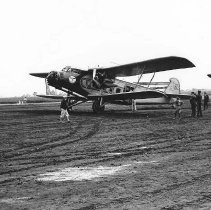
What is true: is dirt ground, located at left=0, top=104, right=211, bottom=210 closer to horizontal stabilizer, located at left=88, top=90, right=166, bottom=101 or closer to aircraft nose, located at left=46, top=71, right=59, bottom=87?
horizontal stabilizer, located at left=88, top=90, right=166, bottom=101

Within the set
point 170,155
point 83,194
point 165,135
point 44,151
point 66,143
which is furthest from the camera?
point 165,135

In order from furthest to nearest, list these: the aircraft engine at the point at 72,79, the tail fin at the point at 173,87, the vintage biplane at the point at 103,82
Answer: the tail fin at the point at 173,87, the aircraft engine at the point at 72,79, the vintage biplane at the point at 103,82

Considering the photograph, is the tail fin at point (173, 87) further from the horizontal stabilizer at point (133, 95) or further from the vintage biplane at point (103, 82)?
the horizontal stabilizer at point (133, 95)

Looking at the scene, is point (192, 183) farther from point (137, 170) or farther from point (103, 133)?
point (103, 133)

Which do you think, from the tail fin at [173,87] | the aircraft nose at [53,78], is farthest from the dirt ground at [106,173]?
the tail fin at [173,87]

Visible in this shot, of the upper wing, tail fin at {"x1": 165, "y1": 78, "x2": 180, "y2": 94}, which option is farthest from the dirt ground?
tail fin at {"x1": 165, "y1": 78, "x2": 180, "y2": 94}

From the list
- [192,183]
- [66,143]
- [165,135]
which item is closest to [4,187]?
[192,183]

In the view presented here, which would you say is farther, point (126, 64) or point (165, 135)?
point (126, 64)

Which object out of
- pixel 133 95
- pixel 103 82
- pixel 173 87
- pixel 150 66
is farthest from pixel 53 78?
pixel 173 87

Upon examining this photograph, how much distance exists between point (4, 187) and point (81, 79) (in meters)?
19.2

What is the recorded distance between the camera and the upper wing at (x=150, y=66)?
71.5ft

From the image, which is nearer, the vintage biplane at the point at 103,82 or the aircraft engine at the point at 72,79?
the vintage biplane at the point at 103,82

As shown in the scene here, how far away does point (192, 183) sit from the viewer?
597 cm

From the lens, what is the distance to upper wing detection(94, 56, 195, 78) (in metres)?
21.8
